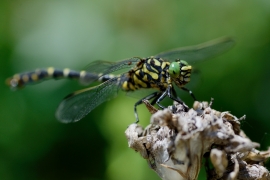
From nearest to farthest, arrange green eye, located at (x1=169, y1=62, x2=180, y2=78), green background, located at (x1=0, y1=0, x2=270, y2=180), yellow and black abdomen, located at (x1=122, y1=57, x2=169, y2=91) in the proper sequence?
green eye, located at (x1=169, y1=62, x2=180, y2=78) → yellow and black abdomen, located at (x1=122, y1=57, x2=169, y2=91) → green background, located at (x1=0, y1=0, x2=270, y2=180)

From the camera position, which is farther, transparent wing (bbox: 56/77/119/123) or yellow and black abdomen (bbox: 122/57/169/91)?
transparent wing (bbox: 56/77/119/123)

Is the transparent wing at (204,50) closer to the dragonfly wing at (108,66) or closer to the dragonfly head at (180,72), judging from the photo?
the dragonfly wing at (108,66)

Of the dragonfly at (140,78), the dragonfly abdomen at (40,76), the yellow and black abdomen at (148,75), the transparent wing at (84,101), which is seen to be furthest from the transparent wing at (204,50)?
the dragonfly abdomen at (40,76)

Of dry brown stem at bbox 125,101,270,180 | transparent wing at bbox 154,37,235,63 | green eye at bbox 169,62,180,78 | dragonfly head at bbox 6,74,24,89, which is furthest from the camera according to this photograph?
dragonfly head at bbox 6,74,24,89

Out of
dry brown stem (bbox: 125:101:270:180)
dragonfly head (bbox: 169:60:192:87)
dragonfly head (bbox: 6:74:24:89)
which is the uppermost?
dragonfly head (bbox: 6:74:24:89)

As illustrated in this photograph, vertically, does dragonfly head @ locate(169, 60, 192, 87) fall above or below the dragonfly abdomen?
below

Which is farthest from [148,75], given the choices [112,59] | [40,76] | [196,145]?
[40,76]

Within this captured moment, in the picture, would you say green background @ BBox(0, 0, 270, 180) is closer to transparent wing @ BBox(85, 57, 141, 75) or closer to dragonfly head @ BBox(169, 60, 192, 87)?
transparent wing @ BBox(85, 57, 141, 75)

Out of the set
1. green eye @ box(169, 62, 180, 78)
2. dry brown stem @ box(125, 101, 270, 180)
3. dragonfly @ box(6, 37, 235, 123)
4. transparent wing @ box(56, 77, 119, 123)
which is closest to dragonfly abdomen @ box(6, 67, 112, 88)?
dragonfly @ box(6, 37, 235, 123)
